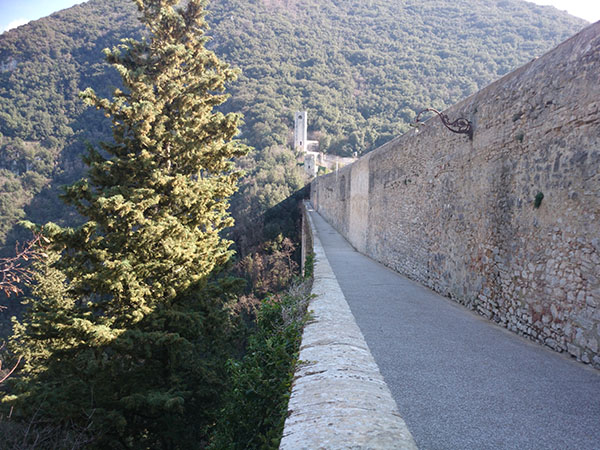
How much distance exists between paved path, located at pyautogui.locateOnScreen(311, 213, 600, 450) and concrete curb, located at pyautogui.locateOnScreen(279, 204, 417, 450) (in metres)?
0.26

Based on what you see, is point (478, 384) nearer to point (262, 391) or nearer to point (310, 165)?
point (262, 391)

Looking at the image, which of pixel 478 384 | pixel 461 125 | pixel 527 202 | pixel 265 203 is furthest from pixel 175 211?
pixel 265 203

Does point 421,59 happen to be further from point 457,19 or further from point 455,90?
point 457,19

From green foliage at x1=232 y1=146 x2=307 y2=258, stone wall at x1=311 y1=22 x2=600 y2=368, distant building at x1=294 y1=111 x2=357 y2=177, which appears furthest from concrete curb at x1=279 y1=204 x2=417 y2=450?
distant building at x1=294 y1=111 x2=357 y2=177

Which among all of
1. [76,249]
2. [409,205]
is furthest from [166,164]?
[409,205]

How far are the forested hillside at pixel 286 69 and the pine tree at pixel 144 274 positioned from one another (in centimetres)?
2577

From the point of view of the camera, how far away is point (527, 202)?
4594mm

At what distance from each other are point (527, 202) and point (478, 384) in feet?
7.75

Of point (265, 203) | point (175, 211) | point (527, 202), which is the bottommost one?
point (265, 203)

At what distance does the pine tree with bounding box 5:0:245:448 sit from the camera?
7117 millimetres

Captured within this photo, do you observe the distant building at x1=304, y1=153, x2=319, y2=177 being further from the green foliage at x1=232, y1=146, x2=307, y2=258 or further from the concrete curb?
the concrete curb

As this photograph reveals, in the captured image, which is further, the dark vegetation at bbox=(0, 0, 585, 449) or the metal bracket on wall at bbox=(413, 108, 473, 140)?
the dark vegetation at bbox=(0, 0, 585, 449)

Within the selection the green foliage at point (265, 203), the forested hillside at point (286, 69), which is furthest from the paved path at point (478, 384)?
the forested hillside at point (286, 69)

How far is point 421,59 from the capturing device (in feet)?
253
